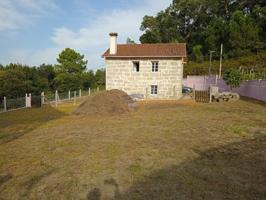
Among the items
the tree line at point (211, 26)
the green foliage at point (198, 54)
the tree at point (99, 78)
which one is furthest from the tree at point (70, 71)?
the green foliage at point (198, 54)

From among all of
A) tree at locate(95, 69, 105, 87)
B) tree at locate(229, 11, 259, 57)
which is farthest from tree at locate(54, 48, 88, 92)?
tree at locate(229, 11, 259, 57)

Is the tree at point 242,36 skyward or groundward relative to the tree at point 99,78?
skyward

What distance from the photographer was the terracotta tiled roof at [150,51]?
29422mm

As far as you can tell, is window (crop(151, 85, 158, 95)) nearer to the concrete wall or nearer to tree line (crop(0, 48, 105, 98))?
the concrete wall

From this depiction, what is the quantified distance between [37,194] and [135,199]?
2.08 meters

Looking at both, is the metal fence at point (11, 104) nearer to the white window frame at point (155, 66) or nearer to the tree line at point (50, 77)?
the white window frame at point (155, 66)

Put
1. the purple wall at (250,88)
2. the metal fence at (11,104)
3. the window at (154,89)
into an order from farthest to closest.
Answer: the window at (154,89) → the purple wall at (250,88) → the metal fence at (11,104)

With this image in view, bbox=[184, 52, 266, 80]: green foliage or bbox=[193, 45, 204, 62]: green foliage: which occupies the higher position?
bbox=[193, 45, 204, 62]: green foliage

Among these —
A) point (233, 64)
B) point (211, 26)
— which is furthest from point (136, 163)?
point (211, 26)

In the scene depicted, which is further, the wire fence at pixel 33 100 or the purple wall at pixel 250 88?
the purple wall at pixel 250 88

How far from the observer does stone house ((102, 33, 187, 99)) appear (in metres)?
29.3

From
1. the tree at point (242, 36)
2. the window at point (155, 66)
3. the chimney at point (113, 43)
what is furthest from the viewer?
the tree at point (242, 36)

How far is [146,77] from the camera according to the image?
97.9 ft

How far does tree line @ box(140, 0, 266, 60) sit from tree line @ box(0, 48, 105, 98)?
21151 mm
